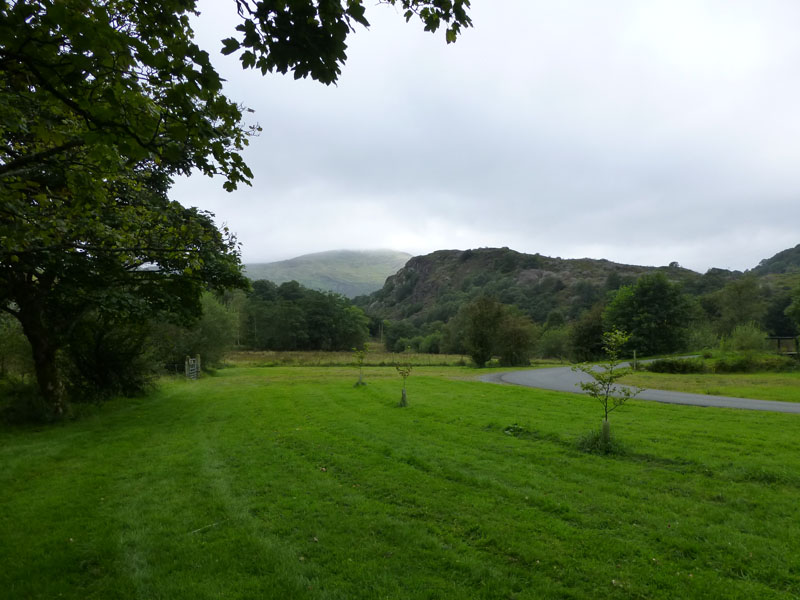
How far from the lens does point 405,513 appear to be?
18.9ft

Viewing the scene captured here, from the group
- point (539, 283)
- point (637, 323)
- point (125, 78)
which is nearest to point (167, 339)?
point (125, 78)

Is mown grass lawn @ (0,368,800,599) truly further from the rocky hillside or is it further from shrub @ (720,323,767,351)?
the rocky hillside

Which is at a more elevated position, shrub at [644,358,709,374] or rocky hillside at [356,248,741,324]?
rocky hillside at [356,248,741,324]

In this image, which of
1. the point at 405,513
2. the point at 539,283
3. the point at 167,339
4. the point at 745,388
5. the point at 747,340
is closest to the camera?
the point at 405,513

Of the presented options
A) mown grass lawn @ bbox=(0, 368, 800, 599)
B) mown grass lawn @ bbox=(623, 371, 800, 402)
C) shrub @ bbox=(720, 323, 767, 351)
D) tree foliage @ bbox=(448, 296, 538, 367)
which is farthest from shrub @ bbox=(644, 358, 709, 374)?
mown grass lawn @ bbox=(0, 368, 800, 599)

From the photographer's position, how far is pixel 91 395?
16.8 meters

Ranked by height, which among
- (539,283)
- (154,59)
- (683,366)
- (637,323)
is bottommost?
(683,366)

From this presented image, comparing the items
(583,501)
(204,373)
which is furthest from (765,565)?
(204,373)

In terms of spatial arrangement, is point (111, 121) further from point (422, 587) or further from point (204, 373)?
point (204, 373)

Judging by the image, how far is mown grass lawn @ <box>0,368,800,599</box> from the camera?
165 inches

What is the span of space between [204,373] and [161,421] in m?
23.5

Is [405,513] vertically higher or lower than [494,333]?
lower

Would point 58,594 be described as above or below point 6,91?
below

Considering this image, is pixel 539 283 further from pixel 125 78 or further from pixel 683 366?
pixel 125 78
